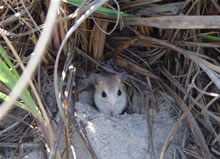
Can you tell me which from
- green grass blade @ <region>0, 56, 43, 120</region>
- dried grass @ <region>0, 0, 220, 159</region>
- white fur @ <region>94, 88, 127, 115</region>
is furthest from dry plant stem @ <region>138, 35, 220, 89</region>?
green grass blade @ <region>0, 56, 43, 120</region>

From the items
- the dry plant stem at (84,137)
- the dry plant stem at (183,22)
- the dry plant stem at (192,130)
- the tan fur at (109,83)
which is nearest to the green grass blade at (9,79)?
the dry plant stem at (84,137)

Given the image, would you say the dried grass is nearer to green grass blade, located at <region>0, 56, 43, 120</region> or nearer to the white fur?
the white fur

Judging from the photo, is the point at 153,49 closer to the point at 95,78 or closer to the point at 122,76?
the point at 122,76

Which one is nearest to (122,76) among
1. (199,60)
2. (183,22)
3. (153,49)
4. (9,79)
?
(153,49)

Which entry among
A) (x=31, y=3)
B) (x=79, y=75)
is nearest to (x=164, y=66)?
(x=79, y=75)

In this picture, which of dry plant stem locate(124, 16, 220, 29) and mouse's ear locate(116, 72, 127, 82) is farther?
mouse's ear locate(116, 72, 127, 82)

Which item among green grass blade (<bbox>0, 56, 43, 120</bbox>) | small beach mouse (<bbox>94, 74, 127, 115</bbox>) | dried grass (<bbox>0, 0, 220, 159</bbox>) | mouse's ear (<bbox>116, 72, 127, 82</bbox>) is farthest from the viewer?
small beach mouse (<bbox>94, 74, 127, 115</bbox>)

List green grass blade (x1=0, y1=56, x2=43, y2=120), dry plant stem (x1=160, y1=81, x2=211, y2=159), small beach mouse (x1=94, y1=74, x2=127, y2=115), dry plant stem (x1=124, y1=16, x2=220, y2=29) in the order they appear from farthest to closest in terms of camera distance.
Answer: small beach mouse (x1=94, y1=74, x2=127, y2=115) → dry plant stem (x1=160, y1=81, x2=211, y2=159) → dry plant stem (x1=124, y1=16, x2=220, y2=29) → green grass blade (x1=0, y1=56, x2=43, y2=120)

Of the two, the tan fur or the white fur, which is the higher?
the tan fur

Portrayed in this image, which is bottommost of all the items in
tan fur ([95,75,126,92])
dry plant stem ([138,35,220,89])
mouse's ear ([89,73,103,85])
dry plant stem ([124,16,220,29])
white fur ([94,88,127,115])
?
white fur ([94,88,127,115])
